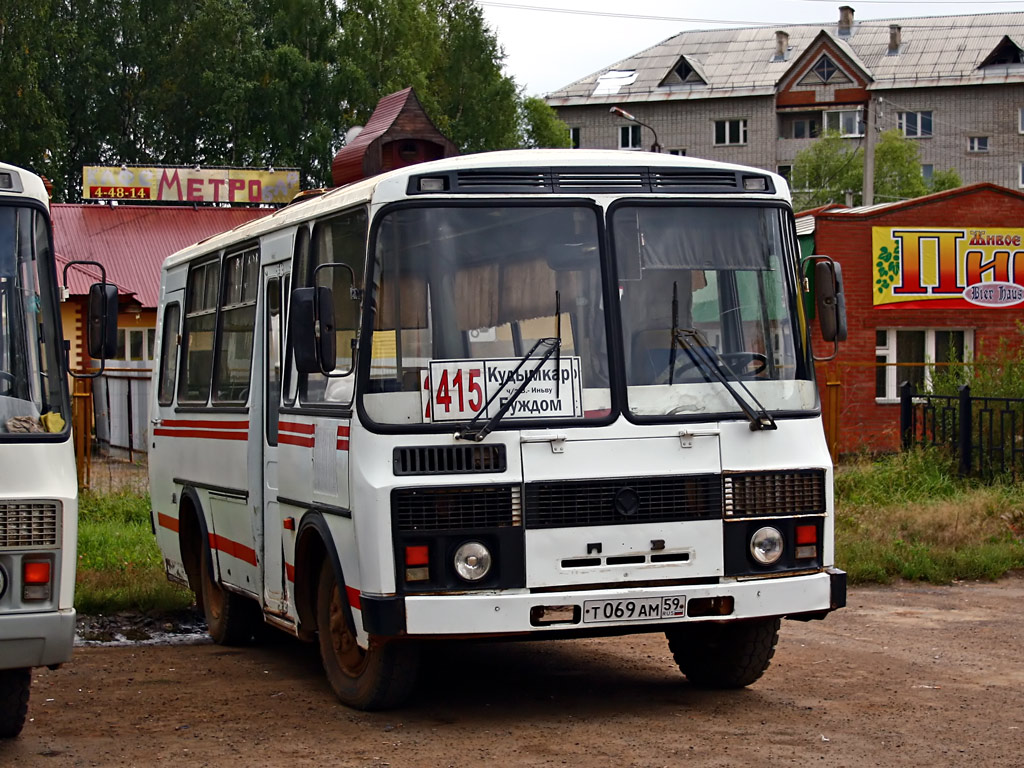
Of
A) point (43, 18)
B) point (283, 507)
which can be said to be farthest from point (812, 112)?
point (283, 507)

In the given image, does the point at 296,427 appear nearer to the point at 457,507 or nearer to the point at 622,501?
the point at 457,507

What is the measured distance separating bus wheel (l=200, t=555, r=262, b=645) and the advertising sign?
1997cm

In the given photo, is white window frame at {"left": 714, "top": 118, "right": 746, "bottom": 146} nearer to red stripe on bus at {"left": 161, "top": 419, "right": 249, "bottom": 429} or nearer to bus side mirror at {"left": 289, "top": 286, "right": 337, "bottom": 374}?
red stripe on bus at {"left": 161, "top": 419, "right": 249, "bottom": 429}

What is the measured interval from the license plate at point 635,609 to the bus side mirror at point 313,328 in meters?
1.68

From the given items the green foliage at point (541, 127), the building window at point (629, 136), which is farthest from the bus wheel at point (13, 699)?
the building window at point (629, 136)

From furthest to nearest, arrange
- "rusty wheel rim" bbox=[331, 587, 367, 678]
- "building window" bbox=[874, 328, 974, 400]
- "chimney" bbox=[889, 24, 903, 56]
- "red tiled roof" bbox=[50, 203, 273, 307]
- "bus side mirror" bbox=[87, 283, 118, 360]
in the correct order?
"chimney" bbox=[889, 24, 903, 56], "red tiled roof" bbox=[50, 203, 273, 307], "building window" bbox=[874, 328, 974, 400], "rusty wheel rim" bbox=[331, 587, 367, 678], "bus side mirror" bbox=[87, 283, 118, 360]

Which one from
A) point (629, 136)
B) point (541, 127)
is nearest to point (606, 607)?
point (541, 127)

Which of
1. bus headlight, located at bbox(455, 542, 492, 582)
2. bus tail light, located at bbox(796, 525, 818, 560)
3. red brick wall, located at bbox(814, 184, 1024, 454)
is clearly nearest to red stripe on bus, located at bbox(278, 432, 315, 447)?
bus headlight, located at bbox(455, 542, 492, 582)

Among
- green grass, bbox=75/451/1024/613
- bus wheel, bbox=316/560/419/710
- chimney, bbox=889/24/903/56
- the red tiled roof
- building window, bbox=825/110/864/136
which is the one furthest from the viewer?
chimney, bbox=889/24/903/56

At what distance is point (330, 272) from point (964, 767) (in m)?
3.84

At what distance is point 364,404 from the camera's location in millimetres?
7457

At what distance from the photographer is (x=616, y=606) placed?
739cm

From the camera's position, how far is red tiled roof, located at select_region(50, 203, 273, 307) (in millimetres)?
37500

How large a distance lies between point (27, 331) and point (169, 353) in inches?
188
